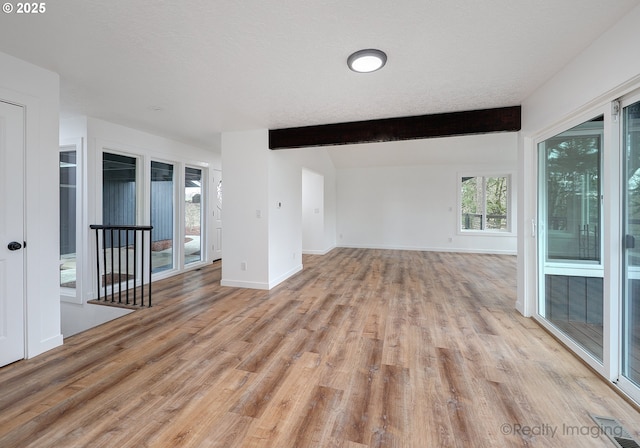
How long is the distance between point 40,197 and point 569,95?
14.7 ft

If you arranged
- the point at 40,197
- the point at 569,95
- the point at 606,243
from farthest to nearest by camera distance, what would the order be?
1. the point at 40,197
2. the point at 569,95
3. the point at 606,243

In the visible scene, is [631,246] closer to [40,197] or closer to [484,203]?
[40,197]

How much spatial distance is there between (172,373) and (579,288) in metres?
3.42

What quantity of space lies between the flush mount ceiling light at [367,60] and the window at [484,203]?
647cm

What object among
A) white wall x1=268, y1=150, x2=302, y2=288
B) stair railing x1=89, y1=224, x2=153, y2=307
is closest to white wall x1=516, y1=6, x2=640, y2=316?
white wall x1=268, y1=150, x2=302, y2=288

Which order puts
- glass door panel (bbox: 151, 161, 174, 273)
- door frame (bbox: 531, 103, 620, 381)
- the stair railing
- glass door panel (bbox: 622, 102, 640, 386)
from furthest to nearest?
glass door panel (bbox: 151, 161, 174, 273) < the stair railing < door frame (bbox: 531, 103, 620, 381) < glass door panel (bbox: 622, 102, 640, 386)

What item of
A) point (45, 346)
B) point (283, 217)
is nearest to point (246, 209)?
point (283, 217)

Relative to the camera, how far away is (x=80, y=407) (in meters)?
1.69

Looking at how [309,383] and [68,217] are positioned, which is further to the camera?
[68,217]

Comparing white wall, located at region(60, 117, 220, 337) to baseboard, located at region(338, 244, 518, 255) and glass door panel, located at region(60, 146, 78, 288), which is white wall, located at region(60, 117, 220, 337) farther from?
baseboard, located at region(338, 244, 518, 255)

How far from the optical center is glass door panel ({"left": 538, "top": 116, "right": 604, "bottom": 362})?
2139 mm

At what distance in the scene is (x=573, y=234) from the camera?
2.44 metres

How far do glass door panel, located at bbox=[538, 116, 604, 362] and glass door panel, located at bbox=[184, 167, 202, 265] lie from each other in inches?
216

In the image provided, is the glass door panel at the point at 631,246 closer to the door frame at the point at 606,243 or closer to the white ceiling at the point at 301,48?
the door frame at the point at 606,243
